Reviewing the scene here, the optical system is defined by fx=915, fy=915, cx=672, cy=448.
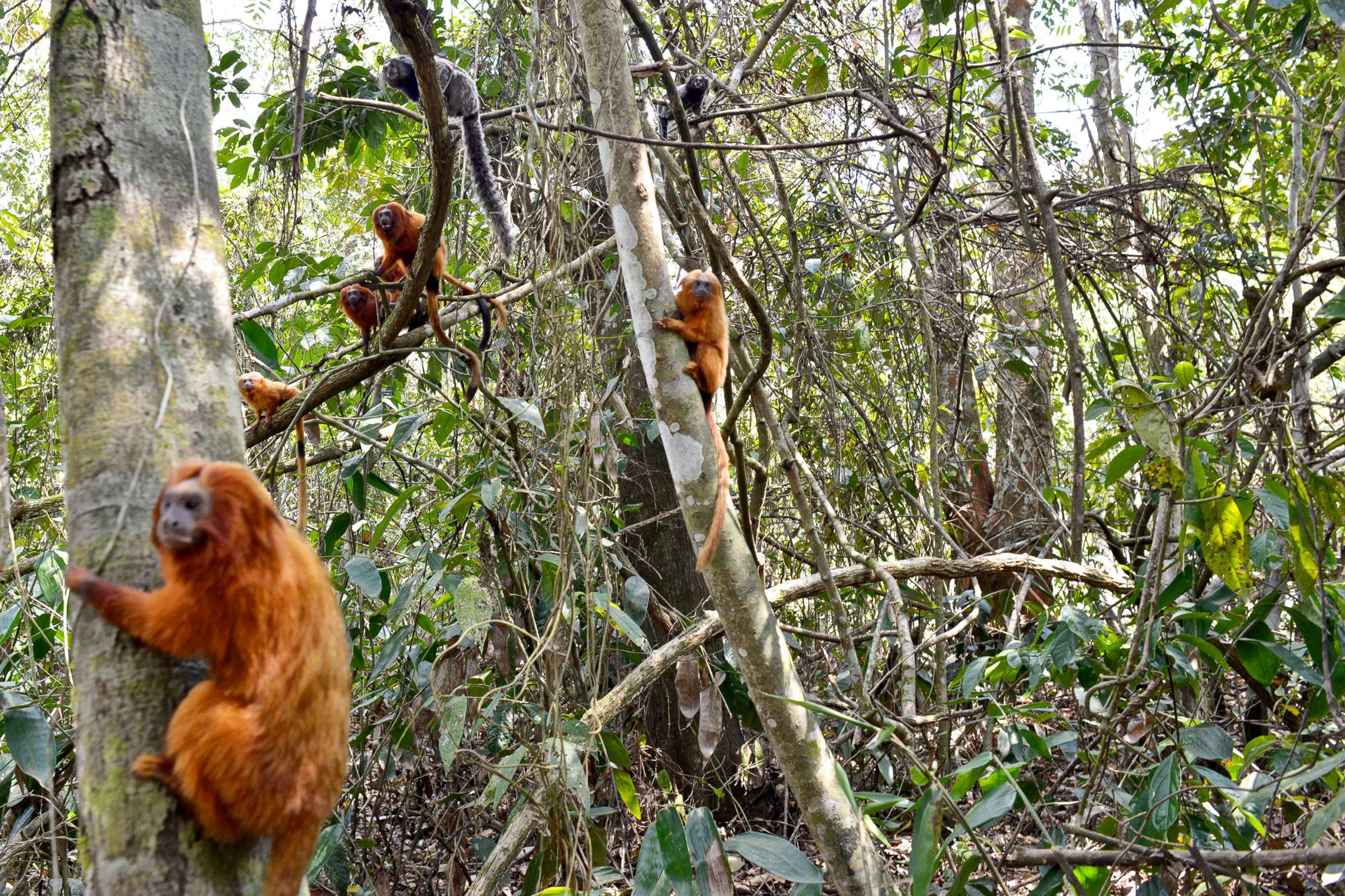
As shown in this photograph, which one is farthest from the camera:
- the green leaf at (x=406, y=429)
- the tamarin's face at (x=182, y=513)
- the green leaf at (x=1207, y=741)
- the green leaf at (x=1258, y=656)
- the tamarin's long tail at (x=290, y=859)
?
the green leaf at (x=406, y=429)

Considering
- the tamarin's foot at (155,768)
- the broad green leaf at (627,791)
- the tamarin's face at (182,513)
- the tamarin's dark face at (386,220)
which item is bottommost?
the broad green leaf at (627,791)

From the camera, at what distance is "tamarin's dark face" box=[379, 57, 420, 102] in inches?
262

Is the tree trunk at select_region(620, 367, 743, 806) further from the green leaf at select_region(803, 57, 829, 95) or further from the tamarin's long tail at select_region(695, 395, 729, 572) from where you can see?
the tamarin's long tail at select_region(695, 395, 729, 572)

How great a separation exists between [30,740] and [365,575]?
3.61ft

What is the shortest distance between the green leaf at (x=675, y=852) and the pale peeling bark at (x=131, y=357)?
4.79ft

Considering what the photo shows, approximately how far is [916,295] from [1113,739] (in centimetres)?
219

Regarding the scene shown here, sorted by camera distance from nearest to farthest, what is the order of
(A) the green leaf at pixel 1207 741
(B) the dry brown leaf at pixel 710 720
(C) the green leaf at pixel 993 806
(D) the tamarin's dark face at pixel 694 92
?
(C) the green leaf at pixel 993 806
(A) the green leaf at pixel 1207 741
(B) the dry brown leaf at pixel 710 720
(D) the tamarin's dark face at pixel 694 92

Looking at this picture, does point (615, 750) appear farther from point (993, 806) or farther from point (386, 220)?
point (386, 220)

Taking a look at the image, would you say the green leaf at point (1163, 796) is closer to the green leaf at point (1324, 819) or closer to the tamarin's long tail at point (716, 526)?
the green leaf at point (1324, 819)

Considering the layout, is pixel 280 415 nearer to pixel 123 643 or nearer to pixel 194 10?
pixel 194 10

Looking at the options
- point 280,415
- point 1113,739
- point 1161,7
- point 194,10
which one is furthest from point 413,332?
point 1161,7

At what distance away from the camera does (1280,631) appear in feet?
13.6

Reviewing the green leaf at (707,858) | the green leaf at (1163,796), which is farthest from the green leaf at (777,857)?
the green leaf at (1163,796)

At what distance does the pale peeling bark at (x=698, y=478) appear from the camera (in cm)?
272
